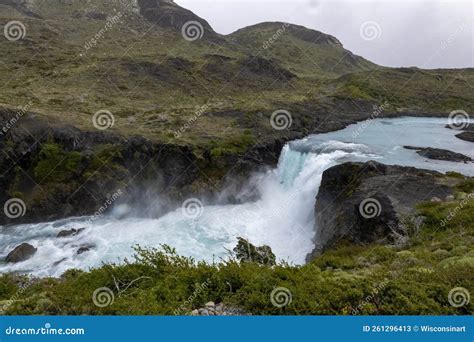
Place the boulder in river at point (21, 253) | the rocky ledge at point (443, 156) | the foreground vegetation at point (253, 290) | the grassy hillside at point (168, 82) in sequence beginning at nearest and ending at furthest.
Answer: the foreground vegetation at point (253, 290)
the boulder in river at point (21, 253)
the rocky ledge at point (443, 156)
the grassy hillside at point (168, 82)

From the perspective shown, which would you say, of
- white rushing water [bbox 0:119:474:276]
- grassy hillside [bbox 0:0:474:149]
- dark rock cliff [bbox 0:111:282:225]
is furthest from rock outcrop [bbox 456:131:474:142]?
dark rock cliff [bbox 0:111:282:225]

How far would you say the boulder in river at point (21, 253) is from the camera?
27.2m

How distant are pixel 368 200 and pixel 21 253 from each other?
76.9 ft

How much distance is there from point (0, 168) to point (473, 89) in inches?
4959

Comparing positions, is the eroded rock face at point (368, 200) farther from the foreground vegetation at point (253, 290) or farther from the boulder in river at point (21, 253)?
the boulder in river at point (21, 253)

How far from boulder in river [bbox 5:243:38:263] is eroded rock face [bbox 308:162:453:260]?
1956 cm

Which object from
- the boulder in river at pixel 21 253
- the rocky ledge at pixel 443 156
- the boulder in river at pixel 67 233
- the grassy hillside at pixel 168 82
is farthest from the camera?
the grassy hillside at pixel 168 82

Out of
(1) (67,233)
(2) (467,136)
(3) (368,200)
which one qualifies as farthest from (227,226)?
(2) (467,136)

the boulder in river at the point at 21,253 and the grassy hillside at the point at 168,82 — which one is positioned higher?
the grassy hillside at the point at 168,82

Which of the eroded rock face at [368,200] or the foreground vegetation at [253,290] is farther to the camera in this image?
the eroded rock face at [368,200]

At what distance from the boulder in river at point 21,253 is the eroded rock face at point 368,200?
64.2 feet

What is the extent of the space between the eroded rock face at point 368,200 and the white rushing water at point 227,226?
2.94m

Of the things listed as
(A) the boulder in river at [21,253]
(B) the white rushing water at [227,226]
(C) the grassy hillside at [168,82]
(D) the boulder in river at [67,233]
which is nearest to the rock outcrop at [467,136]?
(B) the white rushing water at [227,226]

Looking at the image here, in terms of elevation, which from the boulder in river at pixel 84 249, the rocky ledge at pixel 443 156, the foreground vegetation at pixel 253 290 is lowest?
the boulder in river at pixel 84 249
